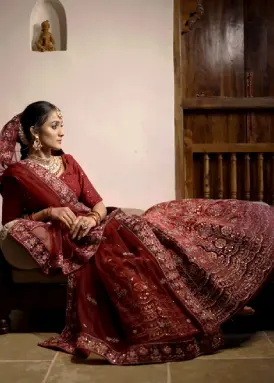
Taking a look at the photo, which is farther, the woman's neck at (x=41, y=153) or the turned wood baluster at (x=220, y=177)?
the turned wood baluster at (x=220, y=177)

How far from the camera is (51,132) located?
243 centimetres

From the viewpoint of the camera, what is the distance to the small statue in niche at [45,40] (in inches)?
126

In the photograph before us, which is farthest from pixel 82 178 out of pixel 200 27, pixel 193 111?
pixel 200 27

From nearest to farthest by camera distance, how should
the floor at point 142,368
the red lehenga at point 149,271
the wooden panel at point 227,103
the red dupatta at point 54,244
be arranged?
the floor at point 142,368, the red lehenga at point 149,271, the red dupatta at point 54,244, the wooden panel at point 227,103

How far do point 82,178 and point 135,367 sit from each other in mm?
1116

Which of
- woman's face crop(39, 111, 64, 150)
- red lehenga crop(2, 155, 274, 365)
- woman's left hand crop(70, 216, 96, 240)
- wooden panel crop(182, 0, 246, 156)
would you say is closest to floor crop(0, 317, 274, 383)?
red lehenga crop(2, 155, 274, 365)

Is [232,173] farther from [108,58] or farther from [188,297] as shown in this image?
[188,297]

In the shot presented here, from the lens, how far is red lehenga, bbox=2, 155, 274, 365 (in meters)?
1.85

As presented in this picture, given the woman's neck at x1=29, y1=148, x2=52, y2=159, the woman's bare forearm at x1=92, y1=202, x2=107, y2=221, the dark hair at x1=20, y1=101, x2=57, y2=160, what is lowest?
the woman's bare forearm at x1=92, y1=202, x2=107, y2=221

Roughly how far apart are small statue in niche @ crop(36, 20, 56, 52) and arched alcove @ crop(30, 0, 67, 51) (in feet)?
0.18

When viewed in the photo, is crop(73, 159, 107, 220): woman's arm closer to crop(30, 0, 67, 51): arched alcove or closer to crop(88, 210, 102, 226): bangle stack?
crop(88, 210, 102, 226): bangle stack

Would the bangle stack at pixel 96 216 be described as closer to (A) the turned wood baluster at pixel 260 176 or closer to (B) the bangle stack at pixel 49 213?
(B) the bangle stack at pixel 49 213

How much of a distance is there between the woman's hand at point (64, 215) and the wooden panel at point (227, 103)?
1544 mm

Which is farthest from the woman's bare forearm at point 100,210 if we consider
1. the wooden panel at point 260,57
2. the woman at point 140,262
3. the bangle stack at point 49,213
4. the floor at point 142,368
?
the wooden panel at point 260,57
